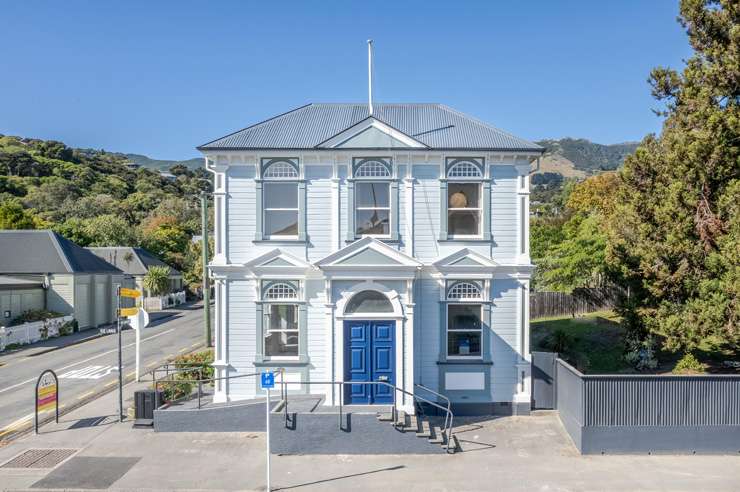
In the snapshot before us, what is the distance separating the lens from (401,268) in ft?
46.0

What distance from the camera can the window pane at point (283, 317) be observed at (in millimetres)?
15320

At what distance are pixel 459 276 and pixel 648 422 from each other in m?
5.89

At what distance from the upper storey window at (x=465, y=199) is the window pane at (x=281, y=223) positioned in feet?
14.5

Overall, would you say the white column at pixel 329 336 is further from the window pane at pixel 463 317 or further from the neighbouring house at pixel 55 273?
the neighbouring house at pixel 55 273

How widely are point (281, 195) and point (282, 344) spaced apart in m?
4.36

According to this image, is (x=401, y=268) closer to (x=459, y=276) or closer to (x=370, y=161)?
(x=459, y=276)

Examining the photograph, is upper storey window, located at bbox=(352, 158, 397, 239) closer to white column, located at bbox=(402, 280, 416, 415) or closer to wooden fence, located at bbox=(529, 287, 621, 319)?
white column, located at bbox=(402, 280, 416, 415)

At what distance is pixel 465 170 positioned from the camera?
1543 cm

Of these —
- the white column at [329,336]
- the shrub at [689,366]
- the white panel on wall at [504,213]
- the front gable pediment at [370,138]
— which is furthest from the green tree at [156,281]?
the shrub at [689,366]

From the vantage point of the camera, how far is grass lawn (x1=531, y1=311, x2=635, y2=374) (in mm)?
19375

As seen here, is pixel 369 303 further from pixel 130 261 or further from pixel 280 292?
pixel 130 261

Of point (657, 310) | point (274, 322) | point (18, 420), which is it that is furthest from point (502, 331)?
point (18, 420)

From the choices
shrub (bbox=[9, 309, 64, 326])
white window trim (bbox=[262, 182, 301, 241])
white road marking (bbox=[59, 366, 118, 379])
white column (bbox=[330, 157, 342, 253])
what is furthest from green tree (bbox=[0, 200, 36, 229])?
white column (bbox=[330, 157, 342, 253])

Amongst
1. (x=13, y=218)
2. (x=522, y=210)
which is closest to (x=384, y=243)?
(x=522, y=210)
